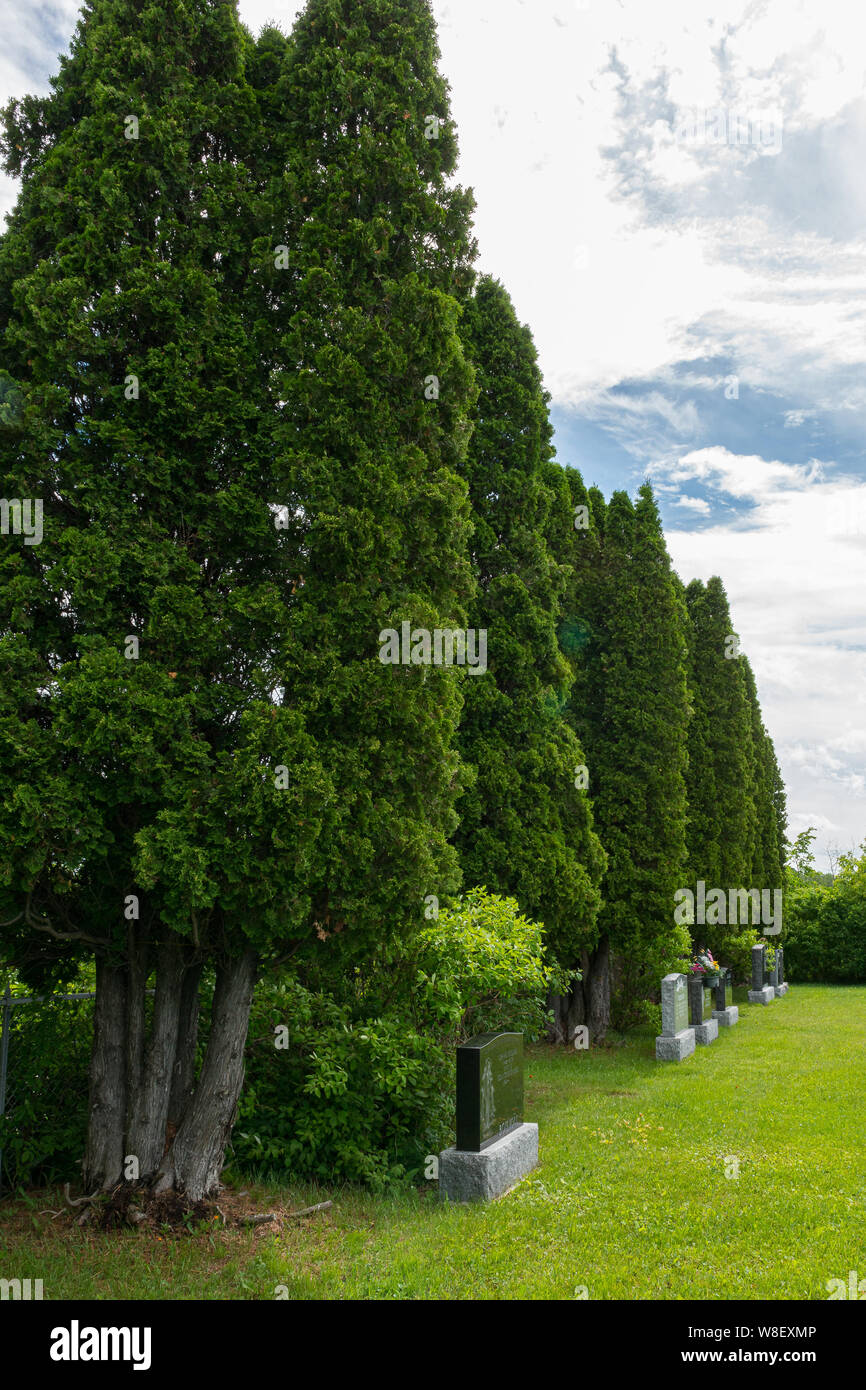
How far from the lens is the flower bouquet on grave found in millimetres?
17484

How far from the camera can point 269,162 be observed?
7902 mm

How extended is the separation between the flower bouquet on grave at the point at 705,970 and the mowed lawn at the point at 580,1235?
7.01 metres

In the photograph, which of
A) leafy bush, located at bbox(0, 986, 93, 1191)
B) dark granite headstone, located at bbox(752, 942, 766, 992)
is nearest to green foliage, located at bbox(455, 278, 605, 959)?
leafy bush, located at bbox(0, 986, 93, 1191)

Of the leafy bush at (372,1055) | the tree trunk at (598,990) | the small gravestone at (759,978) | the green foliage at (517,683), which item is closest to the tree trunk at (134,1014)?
the leafy bush at (372,1055)

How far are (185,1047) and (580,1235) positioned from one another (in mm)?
3328

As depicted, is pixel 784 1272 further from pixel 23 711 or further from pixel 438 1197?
pixel 23 711

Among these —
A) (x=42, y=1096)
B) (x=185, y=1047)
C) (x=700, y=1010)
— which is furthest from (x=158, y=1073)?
(x=700, y=1010)

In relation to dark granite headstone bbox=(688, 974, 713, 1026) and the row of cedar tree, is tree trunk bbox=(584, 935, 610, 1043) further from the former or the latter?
the row of cedar tree

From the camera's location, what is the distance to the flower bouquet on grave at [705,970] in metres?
17.5

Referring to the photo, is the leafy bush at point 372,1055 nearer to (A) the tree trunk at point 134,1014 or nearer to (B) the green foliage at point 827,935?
(A) the tree trunk at point 134,1014

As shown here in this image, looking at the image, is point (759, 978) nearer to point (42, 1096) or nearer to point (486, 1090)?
point (486, 1090)

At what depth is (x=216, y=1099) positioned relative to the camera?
6.76 meters

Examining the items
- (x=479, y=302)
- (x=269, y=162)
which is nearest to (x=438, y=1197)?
(x=269, y=162)

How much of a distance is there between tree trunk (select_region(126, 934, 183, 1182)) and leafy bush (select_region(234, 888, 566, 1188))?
106 centimetres
